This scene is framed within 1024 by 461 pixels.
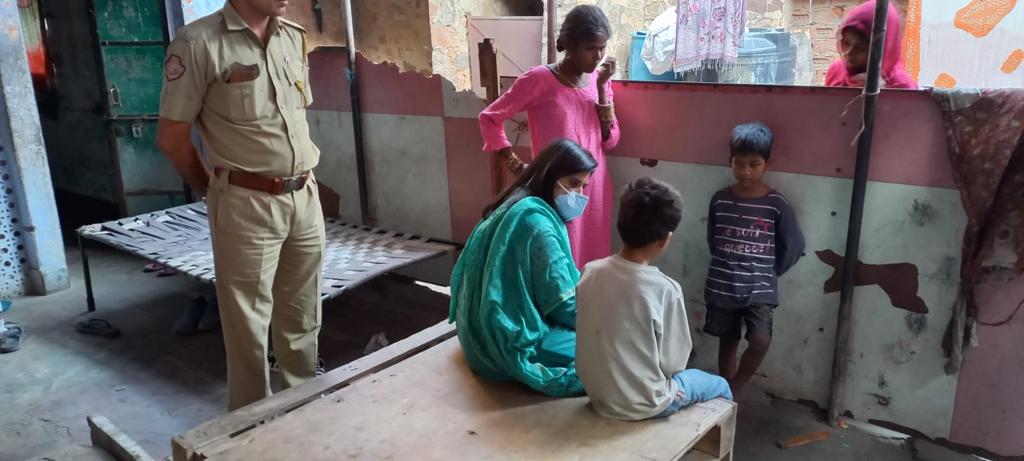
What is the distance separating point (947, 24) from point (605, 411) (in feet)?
6.05

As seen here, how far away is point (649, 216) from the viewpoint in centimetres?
196

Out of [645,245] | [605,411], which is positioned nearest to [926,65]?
[645,245]

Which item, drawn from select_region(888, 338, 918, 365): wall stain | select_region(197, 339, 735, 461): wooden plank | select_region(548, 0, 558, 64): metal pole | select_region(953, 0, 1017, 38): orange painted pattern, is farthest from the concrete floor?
select_region(548, 0, 558, 64): metal pole

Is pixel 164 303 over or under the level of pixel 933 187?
under

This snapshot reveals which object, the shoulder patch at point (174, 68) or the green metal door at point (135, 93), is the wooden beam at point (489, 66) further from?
the green metal door at point (135, 93)

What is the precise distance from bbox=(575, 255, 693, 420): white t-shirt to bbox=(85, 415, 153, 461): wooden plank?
158 cm

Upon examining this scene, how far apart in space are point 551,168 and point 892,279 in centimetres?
148

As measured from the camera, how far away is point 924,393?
284 cm

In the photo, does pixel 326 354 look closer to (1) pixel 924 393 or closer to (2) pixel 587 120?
(2) pixel 587 120

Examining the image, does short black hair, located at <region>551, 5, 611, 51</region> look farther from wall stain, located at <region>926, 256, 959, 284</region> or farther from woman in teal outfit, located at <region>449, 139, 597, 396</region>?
wall stain, located at <region>926, 256, 959, 284</region>

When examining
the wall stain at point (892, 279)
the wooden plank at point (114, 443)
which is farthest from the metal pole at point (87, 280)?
the wall stain at point (892, 279)

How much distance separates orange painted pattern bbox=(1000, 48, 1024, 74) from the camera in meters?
2.49

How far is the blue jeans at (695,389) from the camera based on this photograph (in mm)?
2127

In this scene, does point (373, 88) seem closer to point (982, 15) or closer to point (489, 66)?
point (489, 66)
